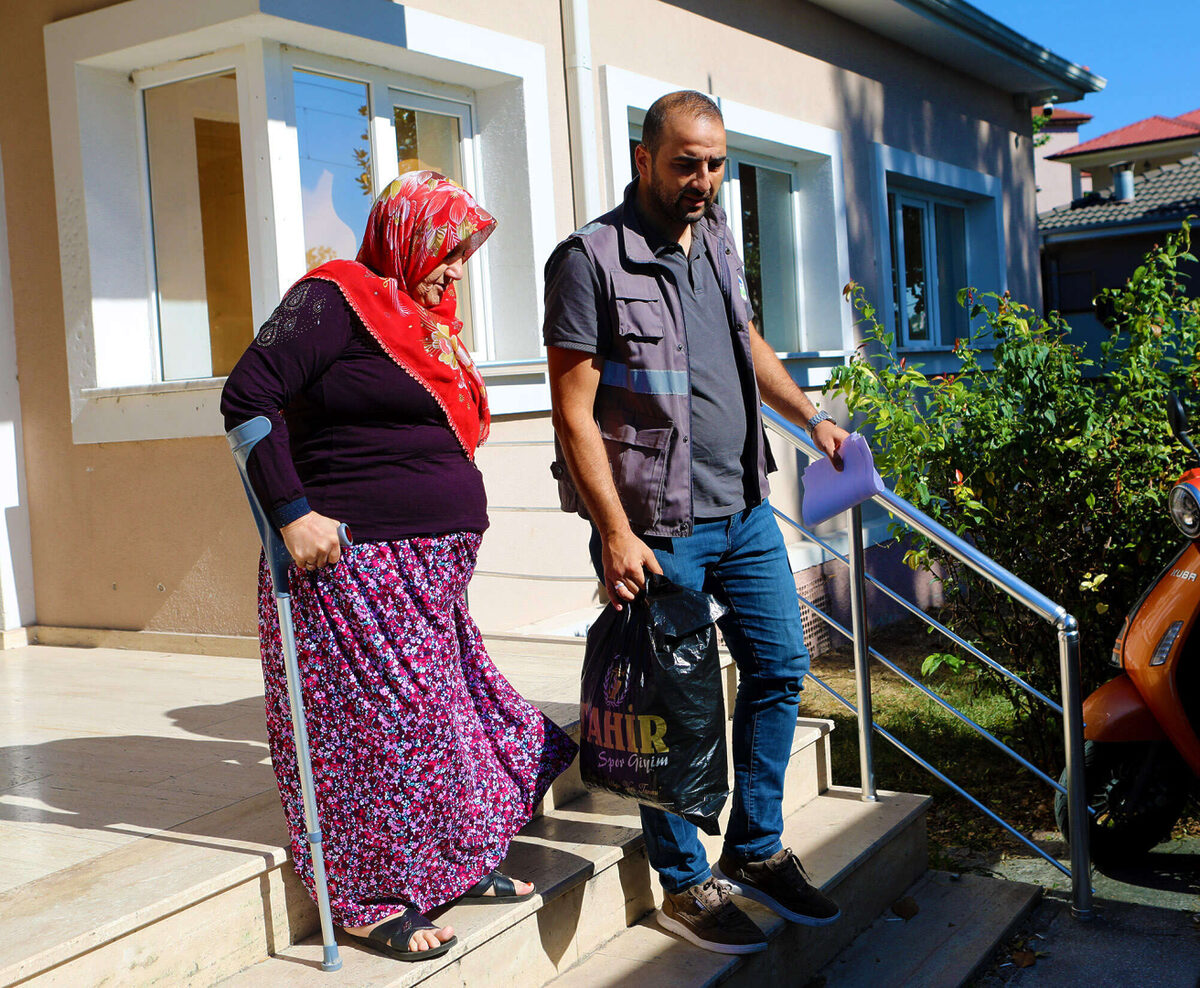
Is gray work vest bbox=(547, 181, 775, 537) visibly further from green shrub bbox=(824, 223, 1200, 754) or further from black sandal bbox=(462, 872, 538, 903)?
green shrub bbox=(824, 223, 1200, 754)

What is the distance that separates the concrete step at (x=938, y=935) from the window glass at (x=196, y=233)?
3.19 meters

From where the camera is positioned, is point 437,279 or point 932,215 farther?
point 932,215

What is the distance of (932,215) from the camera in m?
9.59

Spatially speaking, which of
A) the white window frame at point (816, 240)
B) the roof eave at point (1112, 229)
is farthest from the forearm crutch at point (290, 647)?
the roof eave at point (1112, 229)

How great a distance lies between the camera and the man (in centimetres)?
246

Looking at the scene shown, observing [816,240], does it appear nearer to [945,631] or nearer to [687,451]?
[945,631]

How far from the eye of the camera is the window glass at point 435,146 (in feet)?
17.0

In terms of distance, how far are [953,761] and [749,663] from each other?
2.34 meters

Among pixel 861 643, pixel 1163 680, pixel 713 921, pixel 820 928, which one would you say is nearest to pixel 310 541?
pixel 713 921

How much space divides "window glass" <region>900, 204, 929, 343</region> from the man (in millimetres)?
6761

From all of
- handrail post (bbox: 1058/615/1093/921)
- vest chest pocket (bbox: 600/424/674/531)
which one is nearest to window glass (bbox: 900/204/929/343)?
handrail post (bbox: 1058/615/1093/921)

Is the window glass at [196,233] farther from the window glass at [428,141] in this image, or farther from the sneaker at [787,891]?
the sneaker at [787,891]

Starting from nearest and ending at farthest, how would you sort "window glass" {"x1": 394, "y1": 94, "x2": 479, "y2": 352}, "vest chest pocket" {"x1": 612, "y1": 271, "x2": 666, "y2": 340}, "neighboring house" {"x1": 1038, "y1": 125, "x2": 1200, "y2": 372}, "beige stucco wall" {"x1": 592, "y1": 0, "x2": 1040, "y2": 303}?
"vest chest pocket" {"x1": 612, "y1": 271, "x2": 666, "y2": 340} < "window glass" {"x1": 394, "y1": 94, "x2": 479, "y2": 352} < "beige stucco wall" {"x1": 592, "y1": 0, "x2": 1040, "y2": 303} < "neighboring house" {"x1": 1038, "y1": 125, "x2": 1200, "y2": 372}

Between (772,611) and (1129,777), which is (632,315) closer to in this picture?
(772,611)
